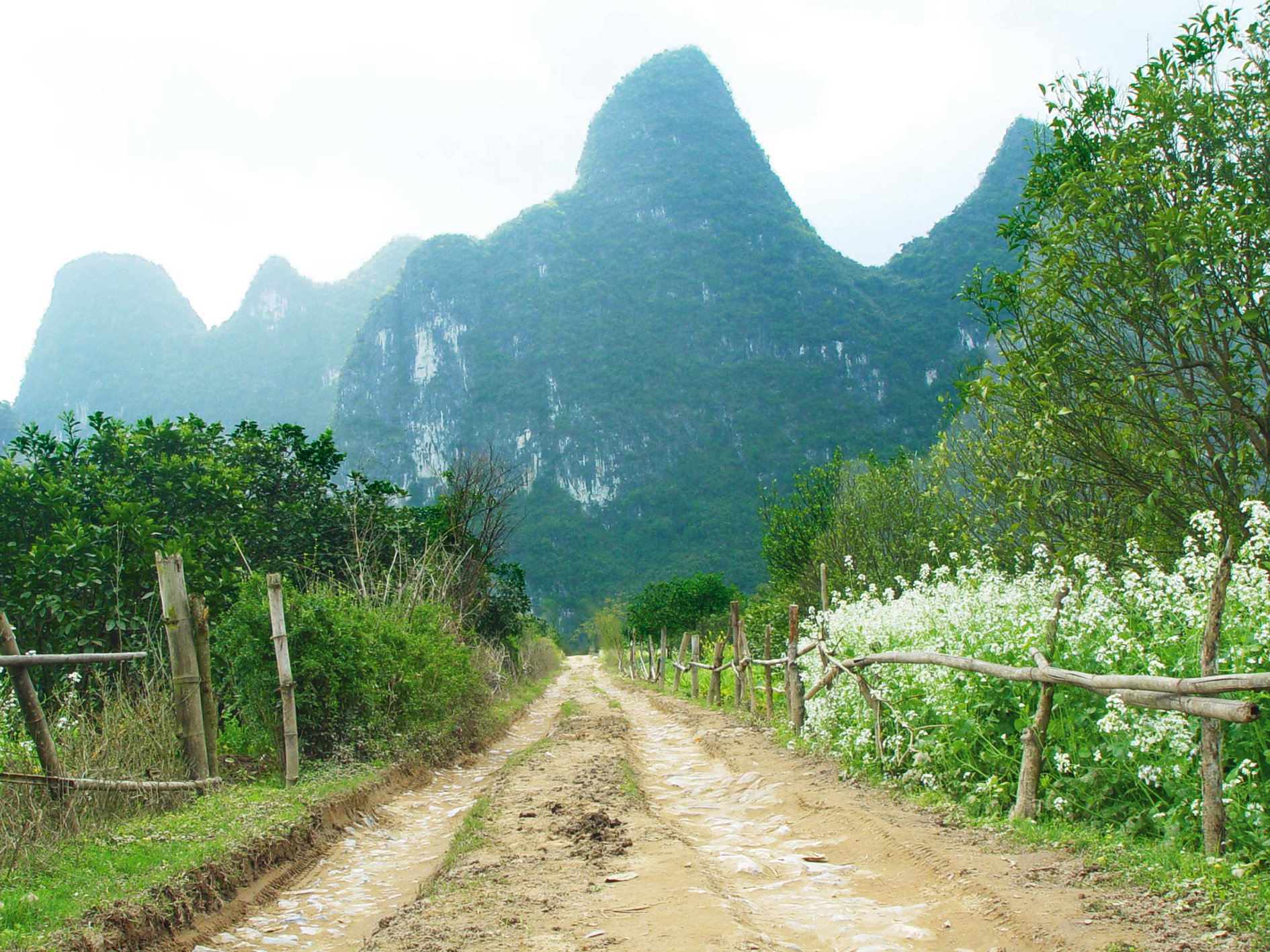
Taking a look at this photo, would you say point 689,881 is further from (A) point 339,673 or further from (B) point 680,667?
(B) point 680,667

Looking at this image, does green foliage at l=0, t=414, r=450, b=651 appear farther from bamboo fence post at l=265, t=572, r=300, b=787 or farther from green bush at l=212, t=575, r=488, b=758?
bamboo fence post at l=265, t=572, r=300, b=787

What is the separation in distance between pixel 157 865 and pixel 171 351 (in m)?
148

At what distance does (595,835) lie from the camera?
18.1 ft

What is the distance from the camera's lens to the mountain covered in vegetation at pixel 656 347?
101 m

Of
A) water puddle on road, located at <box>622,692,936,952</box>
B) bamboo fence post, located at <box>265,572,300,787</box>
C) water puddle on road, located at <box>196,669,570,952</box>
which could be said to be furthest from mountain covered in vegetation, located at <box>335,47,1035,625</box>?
bamboo fence post, located at <box>265,572,300,787</box>

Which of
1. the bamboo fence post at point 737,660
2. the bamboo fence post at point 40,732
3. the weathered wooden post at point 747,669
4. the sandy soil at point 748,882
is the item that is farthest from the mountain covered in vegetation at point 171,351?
the sandy soil at point 748,882

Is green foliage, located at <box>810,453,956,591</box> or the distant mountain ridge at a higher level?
the distant mountain ridge

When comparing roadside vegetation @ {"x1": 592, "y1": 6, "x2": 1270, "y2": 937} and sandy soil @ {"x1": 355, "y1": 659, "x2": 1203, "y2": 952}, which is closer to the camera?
sandy soil @ {"x1": 355, "y1": 659, "x2": 1203, "y2": 952}

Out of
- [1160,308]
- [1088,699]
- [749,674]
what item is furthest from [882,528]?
[1088,699]

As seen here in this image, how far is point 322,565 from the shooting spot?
1327 cm

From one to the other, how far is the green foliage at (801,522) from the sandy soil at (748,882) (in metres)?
11.3

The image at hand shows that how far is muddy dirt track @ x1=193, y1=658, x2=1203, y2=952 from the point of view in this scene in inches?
138

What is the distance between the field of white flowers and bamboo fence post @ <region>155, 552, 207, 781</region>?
543 centimetres

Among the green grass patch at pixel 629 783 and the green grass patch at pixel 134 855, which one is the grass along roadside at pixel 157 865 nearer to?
the green grass patch at pixel 134 855
